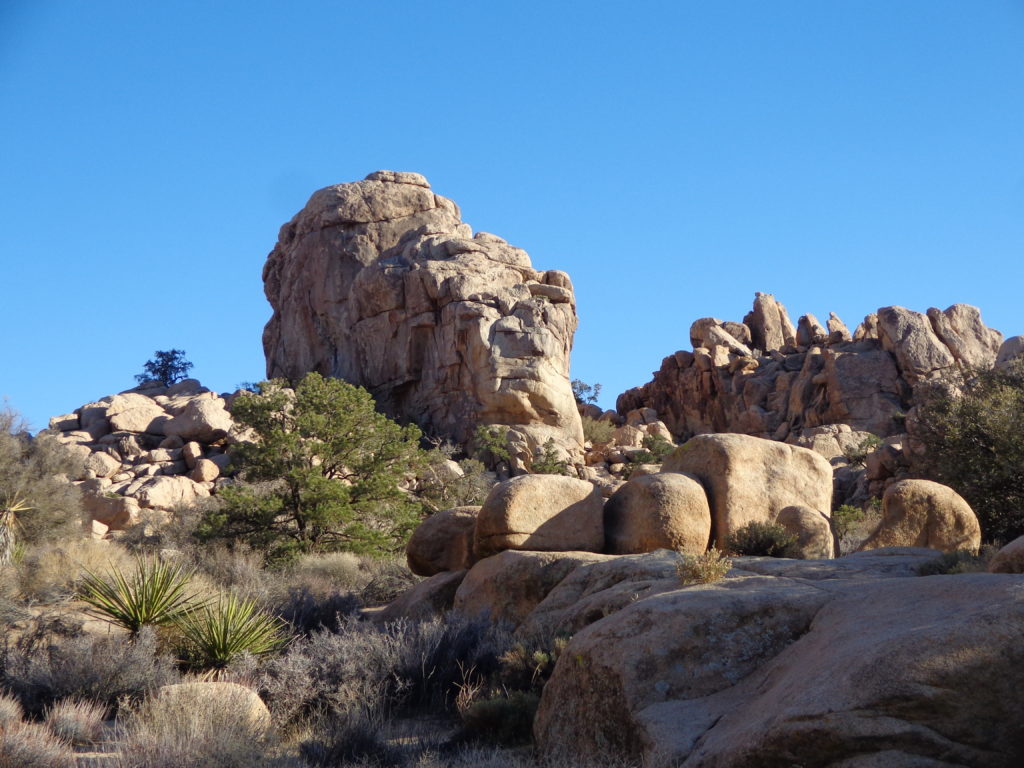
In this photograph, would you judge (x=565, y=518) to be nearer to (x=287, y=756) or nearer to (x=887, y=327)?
(x=287, y=756)

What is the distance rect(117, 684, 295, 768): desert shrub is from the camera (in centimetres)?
637

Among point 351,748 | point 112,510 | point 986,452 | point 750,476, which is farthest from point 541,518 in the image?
point 112,510

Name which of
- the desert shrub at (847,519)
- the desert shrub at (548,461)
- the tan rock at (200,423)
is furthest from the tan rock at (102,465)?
the desert shrub at (847,519)

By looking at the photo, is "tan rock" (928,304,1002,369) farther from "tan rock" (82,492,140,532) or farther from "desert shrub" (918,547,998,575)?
"desert shrub" (918,547,998,575)

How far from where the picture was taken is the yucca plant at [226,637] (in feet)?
35.3

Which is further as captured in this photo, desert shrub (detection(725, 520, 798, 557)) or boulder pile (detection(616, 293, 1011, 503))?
boulder pile (detection(616, 293, 1011, 503))

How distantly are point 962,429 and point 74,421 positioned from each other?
3615 centimetres

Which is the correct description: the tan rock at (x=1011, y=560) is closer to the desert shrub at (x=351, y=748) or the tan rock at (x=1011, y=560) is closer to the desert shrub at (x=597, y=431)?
the desert shrub at (x=351, y=748)

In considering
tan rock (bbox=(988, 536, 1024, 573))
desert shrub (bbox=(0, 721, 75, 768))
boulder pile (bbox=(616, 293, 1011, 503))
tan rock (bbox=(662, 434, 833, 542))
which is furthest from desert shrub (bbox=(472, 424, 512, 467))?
tan rock (bbox=(988, 536, 1024, 573))

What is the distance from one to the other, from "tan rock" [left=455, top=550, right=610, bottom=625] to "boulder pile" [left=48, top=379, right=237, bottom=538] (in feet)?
66.2

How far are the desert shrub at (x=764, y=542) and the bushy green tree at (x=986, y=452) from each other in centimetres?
605

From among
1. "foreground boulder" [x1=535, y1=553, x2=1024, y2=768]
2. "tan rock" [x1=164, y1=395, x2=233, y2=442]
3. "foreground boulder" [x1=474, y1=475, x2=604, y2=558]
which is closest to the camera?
"foreground boulder" [x1=535, y1=553, x2=1024, y2=768]

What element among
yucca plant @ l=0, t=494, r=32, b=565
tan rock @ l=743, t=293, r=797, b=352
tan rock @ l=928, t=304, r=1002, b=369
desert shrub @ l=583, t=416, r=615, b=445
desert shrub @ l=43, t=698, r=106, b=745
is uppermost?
tan rock @ l=743, t=293, r=797, b=352

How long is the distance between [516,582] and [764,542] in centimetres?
334
